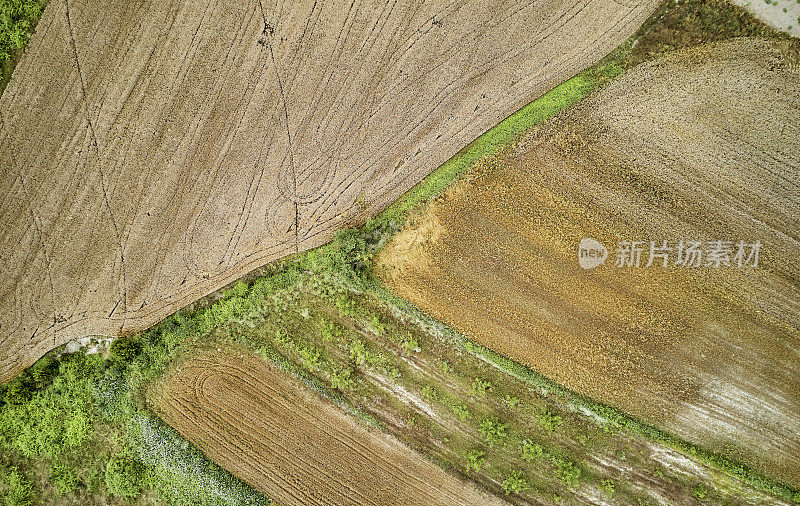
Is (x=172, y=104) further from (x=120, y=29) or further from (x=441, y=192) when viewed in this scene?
(x=441, y=192)

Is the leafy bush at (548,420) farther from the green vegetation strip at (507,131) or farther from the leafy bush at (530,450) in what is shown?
the green vegetation strip at (507,131)

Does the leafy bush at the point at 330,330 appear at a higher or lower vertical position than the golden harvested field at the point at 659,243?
lower

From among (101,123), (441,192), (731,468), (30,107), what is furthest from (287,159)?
(731,468)

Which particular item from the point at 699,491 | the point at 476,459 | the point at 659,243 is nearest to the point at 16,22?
the point at 476,459

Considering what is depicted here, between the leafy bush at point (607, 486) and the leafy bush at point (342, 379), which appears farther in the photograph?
the leafy bush at point (342, 379)

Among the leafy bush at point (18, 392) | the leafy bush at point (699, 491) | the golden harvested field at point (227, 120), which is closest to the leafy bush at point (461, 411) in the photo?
the golden harvested field at point (227, 120)

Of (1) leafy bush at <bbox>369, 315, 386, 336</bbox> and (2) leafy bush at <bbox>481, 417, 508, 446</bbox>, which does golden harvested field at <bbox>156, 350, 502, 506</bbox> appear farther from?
(1) leafy bush at <bbox>369, 315, 386, 336</bbox>
